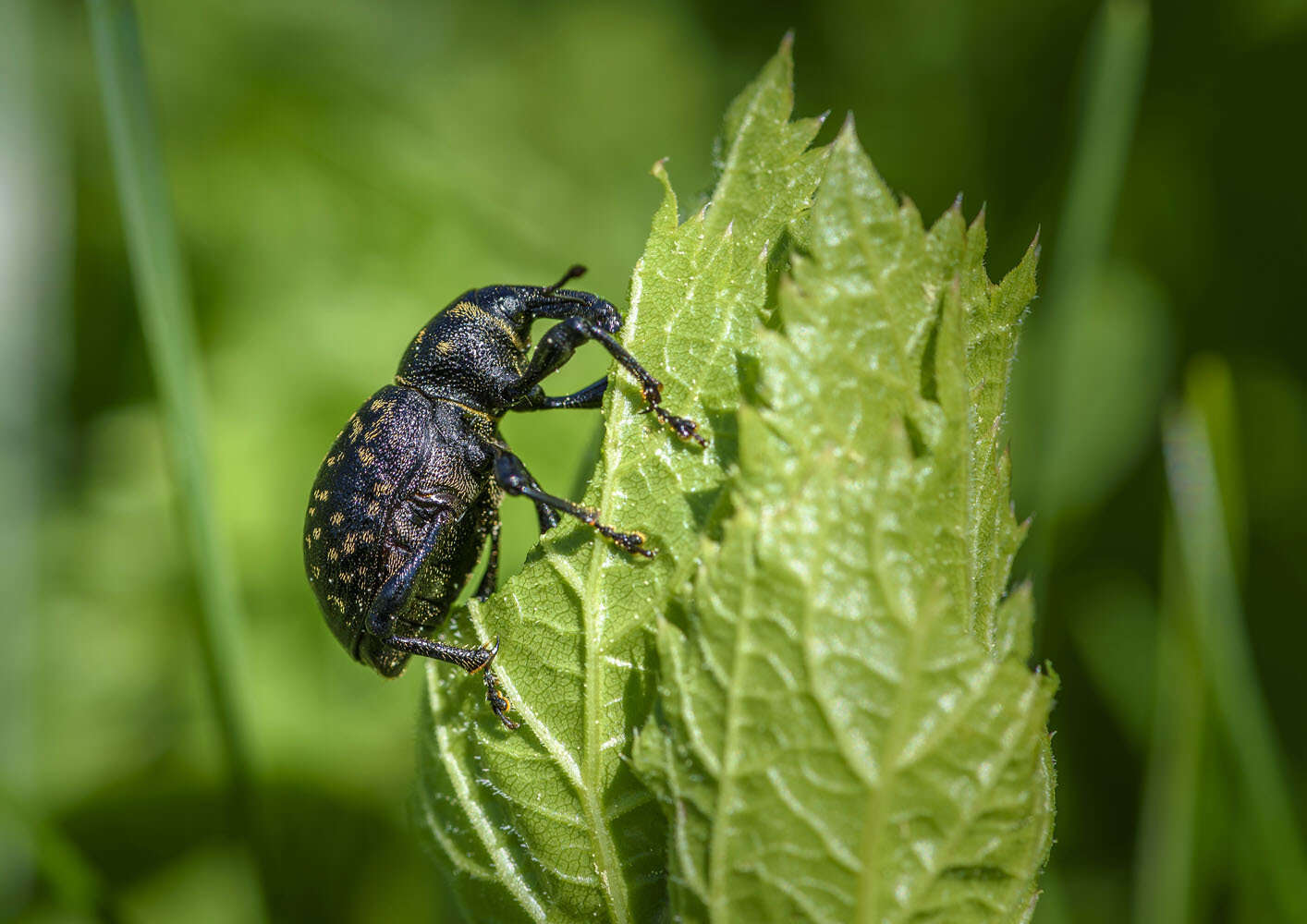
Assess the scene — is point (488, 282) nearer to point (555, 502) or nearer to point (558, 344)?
point (558, 344)

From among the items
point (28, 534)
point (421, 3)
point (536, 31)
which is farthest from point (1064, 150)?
point (28, 534)

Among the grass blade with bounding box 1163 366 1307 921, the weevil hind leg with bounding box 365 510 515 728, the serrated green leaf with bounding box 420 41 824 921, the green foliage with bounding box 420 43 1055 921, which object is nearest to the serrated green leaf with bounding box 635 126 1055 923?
the green foliage with bounding box 420 43 1055 921

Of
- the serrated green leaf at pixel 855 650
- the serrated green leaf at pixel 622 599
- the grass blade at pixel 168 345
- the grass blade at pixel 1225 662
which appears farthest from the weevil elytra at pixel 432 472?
the grass blade at pixel 1225 662

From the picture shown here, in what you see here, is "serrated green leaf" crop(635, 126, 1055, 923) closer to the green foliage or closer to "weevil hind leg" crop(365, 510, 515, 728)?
the green foliage

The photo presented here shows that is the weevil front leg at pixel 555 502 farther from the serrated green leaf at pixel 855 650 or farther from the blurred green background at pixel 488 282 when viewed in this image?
the blurred green background at pixel 488 282

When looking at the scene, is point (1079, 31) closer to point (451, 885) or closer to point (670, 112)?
point (670, 112)

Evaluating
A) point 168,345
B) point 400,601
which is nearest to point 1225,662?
point 400,601

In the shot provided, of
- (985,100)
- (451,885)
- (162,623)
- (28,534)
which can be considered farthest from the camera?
(985,100)
